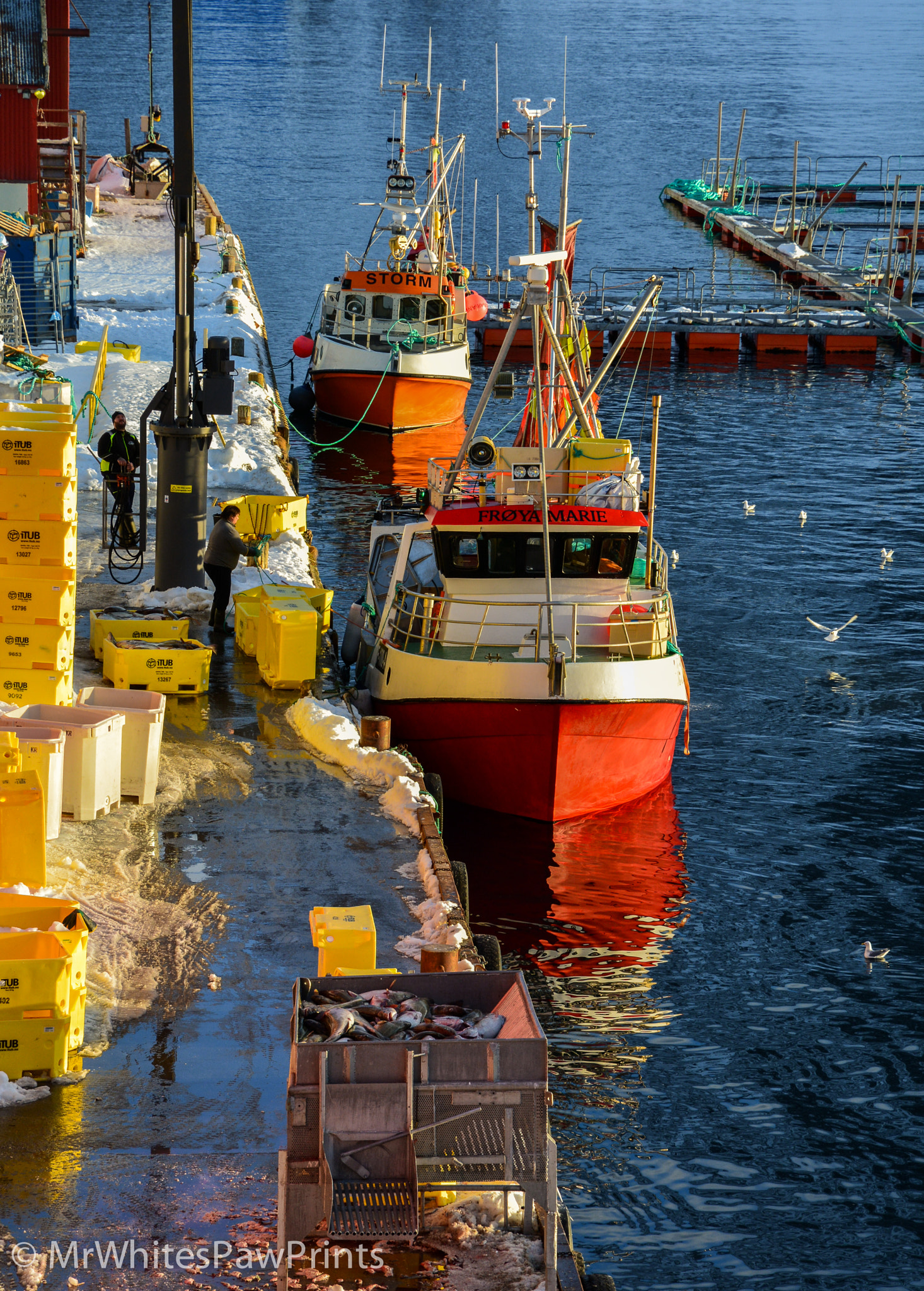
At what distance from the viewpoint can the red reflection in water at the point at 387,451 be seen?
3397 cm

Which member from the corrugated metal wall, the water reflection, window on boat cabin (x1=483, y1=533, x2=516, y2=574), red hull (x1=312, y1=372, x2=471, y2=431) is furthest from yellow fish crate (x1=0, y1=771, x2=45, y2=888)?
the corrugated metal wall

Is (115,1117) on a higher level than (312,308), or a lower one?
higher

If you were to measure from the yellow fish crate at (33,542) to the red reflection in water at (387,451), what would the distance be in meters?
20.0

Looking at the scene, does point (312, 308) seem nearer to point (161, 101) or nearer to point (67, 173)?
point (67, 173)

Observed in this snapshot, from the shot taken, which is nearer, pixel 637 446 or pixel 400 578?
pixel 400 578

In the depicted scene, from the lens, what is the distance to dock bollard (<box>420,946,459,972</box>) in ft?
32.3

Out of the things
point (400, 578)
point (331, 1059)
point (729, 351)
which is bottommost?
point (729, 351)

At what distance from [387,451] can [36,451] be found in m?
23.1

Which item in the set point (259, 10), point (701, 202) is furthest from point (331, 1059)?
point (259, 10)

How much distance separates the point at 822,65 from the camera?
138 m

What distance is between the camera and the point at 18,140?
123 feet

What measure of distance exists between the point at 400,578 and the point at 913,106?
108 meters

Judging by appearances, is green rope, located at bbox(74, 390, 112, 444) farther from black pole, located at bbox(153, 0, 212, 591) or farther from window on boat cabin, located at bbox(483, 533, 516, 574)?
window on boat cabin, located at bbox(483, 533, 516, 574)

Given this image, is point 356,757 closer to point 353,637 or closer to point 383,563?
point 353,637
